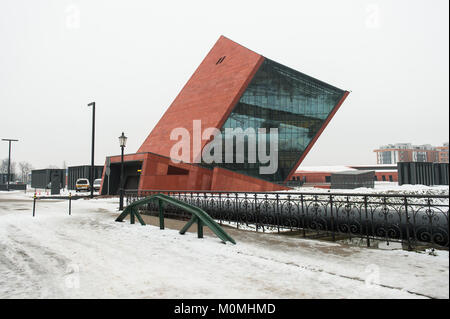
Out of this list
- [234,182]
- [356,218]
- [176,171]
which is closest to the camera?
[356,218]

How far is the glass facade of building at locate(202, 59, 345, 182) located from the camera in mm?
28672

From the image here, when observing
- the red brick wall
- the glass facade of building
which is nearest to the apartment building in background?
the glass facade of building

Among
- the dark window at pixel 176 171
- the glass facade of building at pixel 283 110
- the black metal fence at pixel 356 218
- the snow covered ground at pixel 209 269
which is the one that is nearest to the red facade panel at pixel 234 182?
the glass facade of building at pixel 283 110

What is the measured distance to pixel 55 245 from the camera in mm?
6887

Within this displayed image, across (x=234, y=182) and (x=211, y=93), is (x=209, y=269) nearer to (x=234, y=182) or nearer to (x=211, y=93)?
(x=234, y=182)

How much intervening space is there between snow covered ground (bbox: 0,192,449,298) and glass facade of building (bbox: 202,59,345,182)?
20.4m

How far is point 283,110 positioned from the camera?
31141 millimetres

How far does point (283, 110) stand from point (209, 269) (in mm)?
27920

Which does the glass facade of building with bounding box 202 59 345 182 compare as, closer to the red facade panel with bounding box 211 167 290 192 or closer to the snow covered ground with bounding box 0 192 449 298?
the red facade panel with bounding box 211 167 290 192

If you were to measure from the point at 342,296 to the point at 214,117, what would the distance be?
968 inches

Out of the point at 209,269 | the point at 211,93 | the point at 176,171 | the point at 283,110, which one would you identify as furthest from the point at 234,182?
the point at 209,269
